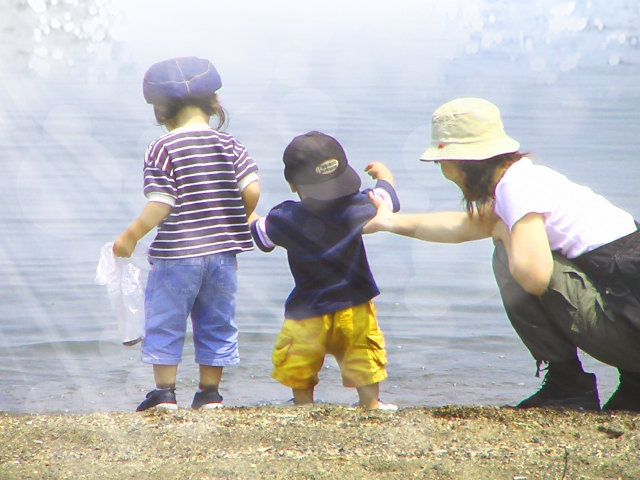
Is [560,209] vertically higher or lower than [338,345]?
higher

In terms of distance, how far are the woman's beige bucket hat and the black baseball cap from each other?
37 centimetres

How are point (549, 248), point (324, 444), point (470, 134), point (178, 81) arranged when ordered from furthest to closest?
point (178, 81) < point (470, 134) < point (549, 248) < point (324, 444)

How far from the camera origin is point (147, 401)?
3324 mm

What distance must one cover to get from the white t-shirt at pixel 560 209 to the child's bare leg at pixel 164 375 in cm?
136

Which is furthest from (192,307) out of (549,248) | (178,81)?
(549,248)

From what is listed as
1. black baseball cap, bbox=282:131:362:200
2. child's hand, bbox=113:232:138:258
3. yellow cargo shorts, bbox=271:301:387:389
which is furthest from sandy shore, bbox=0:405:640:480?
black baseball cap, bbox=282:131:362:200

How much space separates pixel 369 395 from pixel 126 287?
1029 mm

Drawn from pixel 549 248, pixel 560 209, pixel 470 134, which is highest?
pixel 470 134

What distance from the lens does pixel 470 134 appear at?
2.91m

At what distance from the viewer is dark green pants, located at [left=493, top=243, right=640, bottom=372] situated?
2.86 m

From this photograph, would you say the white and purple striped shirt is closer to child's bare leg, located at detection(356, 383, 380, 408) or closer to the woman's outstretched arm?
the woman's outstretched arm

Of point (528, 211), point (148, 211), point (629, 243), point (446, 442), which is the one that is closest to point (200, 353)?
point (148, 211)

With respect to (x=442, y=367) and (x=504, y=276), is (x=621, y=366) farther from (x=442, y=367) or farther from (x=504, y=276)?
(x=442, y=367)

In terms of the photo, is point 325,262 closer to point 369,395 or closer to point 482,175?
point 369,395
